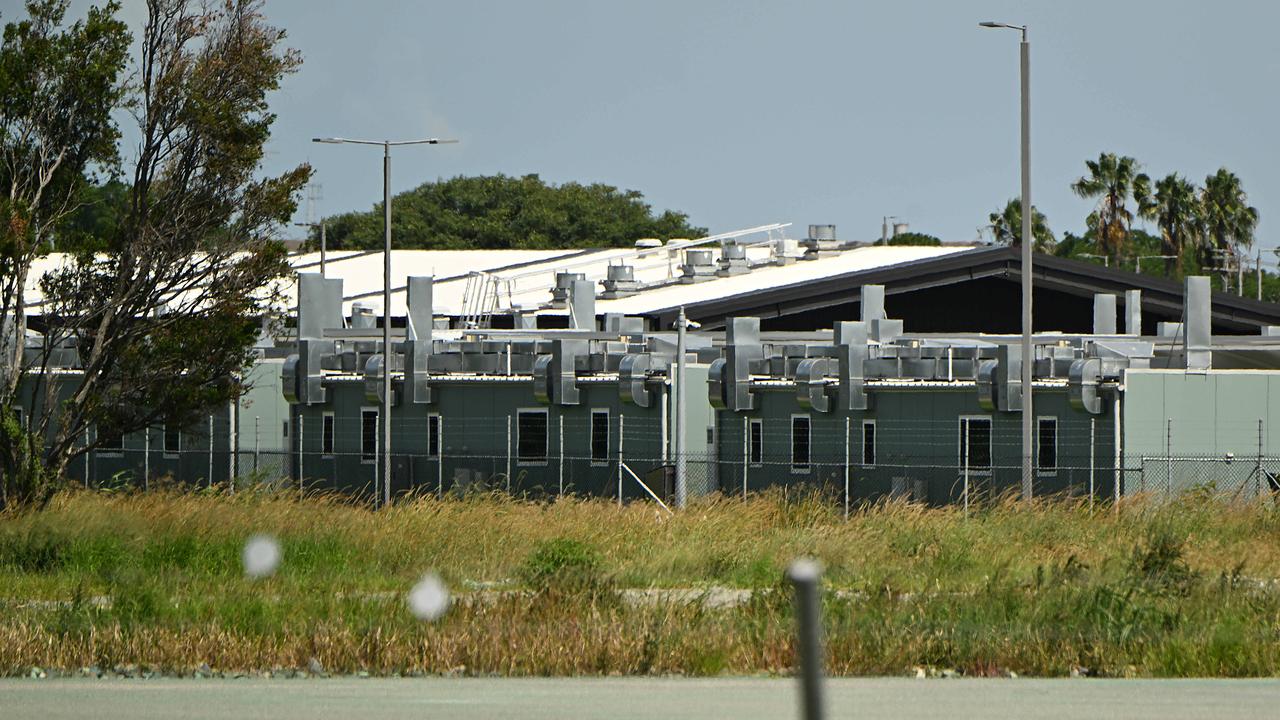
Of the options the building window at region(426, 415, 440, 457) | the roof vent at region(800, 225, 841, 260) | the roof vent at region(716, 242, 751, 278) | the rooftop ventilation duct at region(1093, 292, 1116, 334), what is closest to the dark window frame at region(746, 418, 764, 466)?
the building window at region(426, 415, 440, 457)

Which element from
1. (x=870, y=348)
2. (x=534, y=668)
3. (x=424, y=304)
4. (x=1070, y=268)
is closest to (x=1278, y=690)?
(x=534, y=668)

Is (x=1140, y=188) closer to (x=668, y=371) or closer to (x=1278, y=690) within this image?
(x=668, y=371)

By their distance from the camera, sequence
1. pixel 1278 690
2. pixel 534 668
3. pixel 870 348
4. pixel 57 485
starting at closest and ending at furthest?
pixel 1278 690, pixel 534 668, pixel 57 485, pixel 870 348

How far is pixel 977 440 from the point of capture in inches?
1331

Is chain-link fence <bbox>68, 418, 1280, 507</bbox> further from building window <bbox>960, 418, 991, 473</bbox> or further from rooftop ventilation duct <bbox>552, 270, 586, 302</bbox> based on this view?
rooftop ventilation duct <bbox>552, 270, 586, 302</bbox>

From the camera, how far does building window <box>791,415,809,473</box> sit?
35719 millimetres

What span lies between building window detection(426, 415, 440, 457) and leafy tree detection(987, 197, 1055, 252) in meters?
47.8

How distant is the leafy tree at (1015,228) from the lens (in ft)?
275

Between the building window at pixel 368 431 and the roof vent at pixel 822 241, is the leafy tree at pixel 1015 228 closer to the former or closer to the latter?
the roof vent at pixel 822 241

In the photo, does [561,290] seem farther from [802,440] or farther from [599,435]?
[802,440]

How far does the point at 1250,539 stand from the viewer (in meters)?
21.2

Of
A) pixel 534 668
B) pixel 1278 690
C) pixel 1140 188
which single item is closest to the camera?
pixel 1278 690

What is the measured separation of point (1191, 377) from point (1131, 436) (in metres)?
1.67

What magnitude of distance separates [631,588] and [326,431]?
24.1 metres
